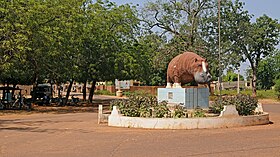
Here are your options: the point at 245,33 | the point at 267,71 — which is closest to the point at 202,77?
the point at 245,33

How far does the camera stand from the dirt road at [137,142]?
Answer: 1141 centimetres

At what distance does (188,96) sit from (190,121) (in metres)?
5.36

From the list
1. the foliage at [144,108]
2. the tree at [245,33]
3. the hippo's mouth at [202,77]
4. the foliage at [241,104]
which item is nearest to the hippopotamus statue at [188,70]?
the hippo's mouth at [202,77]

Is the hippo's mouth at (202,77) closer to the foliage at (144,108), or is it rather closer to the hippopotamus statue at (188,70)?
the hippopotamus statue at (188,70)

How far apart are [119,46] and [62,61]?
20.7 feet

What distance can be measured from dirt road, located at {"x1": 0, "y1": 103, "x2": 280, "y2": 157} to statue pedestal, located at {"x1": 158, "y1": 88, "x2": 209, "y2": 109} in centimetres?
521

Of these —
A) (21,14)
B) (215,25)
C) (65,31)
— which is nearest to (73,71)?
(65,31)

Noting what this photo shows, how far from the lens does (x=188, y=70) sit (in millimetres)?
23469

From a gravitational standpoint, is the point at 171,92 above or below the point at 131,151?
above

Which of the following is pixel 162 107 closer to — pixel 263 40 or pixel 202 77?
pixel 202 77

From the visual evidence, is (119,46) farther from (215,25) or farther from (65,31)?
(215,25)

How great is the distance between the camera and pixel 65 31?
1215 inches

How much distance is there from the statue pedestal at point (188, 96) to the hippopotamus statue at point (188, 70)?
0.62 metres

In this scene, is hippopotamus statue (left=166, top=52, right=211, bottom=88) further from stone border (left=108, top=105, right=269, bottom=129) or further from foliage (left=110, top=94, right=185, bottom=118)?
stone border (left=108, top=105, right=269, bottom=129)
